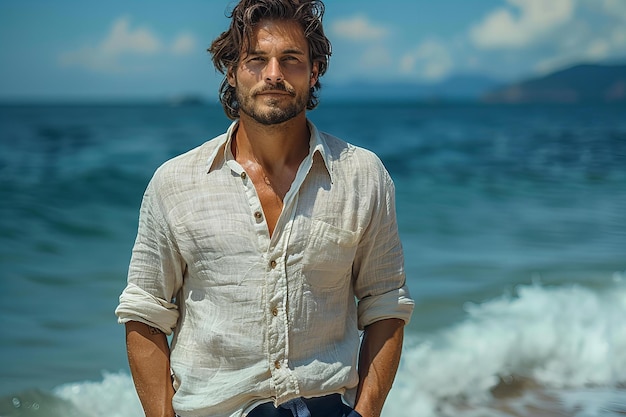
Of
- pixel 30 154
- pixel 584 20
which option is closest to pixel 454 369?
pixel 30 154

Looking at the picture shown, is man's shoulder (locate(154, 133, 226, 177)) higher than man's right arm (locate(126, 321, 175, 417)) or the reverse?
higher

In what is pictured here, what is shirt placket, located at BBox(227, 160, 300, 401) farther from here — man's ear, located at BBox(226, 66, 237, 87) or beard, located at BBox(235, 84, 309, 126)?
man's ear, located at BBox(226, 66, 237, 87)

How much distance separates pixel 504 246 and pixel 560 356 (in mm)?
3735

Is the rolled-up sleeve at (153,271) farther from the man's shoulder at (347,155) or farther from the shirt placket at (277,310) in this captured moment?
the man's shoulder at (347,155)

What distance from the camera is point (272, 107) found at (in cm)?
205

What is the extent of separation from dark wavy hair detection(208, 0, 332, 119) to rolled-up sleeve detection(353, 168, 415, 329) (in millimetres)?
325

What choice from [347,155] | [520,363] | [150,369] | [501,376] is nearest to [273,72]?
[347,155]

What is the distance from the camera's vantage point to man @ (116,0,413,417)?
201 centimetres

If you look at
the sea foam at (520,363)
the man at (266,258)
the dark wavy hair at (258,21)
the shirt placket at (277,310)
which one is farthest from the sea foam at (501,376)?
the dark wavy hair at (258,21)

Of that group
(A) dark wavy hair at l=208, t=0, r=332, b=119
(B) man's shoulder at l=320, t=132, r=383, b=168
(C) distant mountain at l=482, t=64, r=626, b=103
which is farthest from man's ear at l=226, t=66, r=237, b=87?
(C) distant mountain at l=482, t=64, r=626, b=103

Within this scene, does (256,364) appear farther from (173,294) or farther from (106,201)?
(106,201)

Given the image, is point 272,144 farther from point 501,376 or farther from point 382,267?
point 501,376

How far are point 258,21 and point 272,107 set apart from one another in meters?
0.20

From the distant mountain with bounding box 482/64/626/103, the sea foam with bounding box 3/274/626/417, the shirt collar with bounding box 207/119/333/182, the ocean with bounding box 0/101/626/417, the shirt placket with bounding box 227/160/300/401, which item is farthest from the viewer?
the distant mountain with bounding box 482/64/626/103
